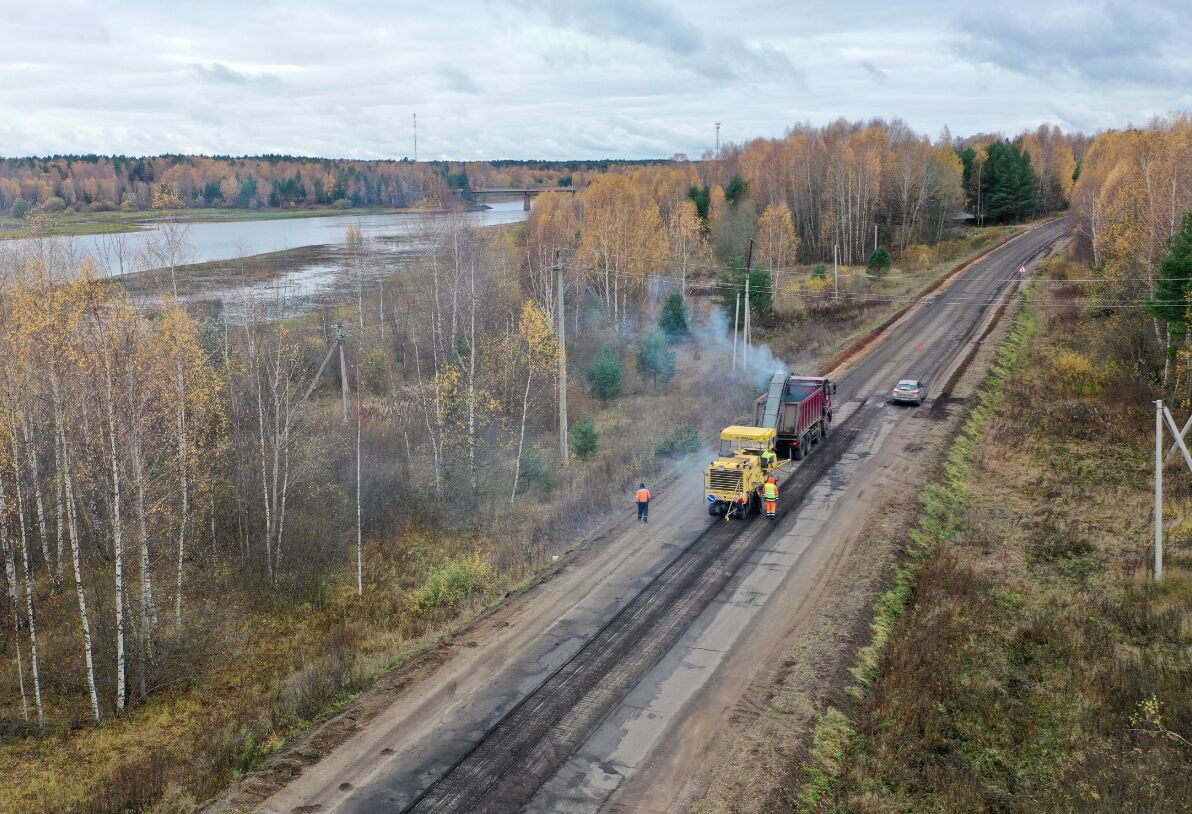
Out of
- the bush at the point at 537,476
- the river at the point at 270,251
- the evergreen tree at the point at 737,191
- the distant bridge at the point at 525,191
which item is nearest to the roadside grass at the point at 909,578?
the bush at the point at 537,476

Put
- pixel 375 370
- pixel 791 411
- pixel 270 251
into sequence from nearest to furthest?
pixel 791 411
pixel 375 370
pixel 270 251

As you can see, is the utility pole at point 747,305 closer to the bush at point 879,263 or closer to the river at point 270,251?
the river at point 270,251

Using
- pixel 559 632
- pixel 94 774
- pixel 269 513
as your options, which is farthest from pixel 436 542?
pixel 94 774

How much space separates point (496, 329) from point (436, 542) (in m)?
18.2

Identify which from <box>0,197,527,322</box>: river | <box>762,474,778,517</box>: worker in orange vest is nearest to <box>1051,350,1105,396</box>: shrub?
<box>762,474,778,517</box>: worker in orange vest

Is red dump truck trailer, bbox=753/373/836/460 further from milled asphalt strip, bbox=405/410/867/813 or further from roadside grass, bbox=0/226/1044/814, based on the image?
milled asphalt strip, bbox=405/410/867/813

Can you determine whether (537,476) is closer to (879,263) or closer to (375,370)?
(375,370)

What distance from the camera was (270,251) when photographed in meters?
94.5

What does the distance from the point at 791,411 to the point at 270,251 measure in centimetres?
7958

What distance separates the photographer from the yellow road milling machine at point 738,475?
25.9 m

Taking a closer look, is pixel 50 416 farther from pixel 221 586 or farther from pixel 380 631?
pixel 380 631

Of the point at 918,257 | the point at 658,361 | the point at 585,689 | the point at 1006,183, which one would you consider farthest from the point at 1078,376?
the point at 1006,183

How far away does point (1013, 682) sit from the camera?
17938 millimetres

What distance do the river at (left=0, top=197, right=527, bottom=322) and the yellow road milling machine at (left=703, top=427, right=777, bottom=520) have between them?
18072 mm
